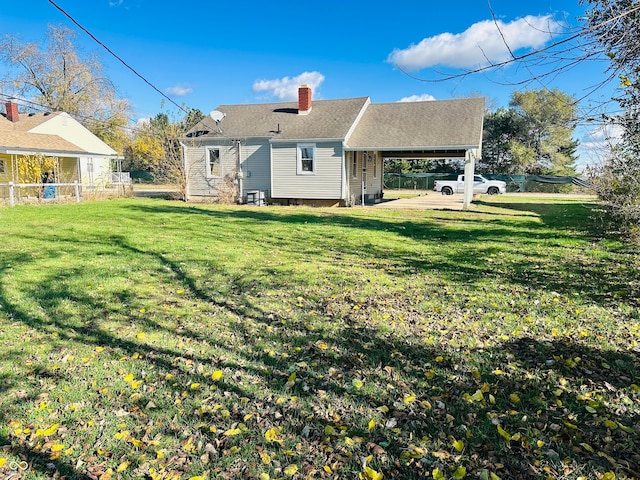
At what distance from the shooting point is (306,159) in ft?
61.8

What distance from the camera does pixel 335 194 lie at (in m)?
18.4

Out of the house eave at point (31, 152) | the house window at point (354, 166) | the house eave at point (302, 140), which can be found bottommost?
the house window at point (354, 166)

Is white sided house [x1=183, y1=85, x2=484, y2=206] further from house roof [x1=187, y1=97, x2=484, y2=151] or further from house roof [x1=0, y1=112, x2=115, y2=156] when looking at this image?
house roof [x1=0, y1=112, x2=115, y2=156]

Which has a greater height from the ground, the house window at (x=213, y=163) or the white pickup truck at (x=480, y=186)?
the house window at (x=213, y=163)

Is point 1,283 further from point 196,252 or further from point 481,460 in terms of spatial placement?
point 481,460

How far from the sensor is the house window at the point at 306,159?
61.1ft

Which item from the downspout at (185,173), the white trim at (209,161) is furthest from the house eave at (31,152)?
the white trim at (209,161)

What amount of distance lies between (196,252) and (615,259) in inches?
310

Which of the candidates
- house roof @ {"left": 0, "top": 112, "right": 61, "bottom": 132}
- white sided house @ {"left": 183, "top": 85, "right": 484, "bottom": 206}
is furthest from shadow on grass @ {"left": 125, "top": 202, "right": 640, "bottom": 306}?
house roof @ {"left": 0, "top": 112, "right": 61, "bottom": 132}

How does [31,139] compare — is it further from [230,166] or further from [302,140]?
[302,140]

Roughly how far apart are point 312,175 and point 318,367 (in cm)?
1562

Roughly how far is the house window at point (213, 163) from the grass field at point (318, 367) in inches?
543

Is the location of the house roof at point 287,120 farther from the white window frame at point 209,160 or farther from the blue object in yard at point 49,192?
the blue object in yard at point 49,192

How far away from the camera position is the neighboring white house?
21.1 metres
